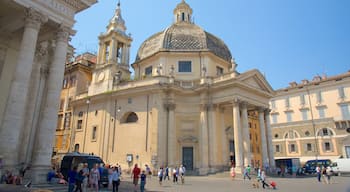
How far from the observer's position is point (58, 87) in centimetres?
1197

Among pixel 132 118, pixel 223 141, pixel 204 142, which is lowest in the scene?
pixel 204 142

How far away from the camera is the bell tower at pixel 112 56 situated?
1128 inches

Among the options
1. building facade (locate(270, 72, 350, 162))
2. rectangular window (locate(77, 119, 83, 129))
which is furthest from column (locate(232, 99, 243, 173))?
building facade (locate(270, 72, 350, 162))

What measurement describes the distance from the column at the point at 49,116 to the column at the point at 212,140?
1542 cm

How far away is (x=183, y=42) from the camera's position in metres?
28.9

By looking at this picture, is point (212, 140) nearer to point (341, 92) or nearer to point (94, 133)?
point (94, 133)

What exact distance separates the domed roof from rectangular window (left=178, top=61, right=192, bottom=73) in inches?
62.8

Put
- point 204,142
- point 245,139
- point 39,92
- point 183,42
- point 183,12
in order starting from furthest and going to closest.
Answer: point 183,12
point 183,42
point 204,142
point 245,139
point 39,92

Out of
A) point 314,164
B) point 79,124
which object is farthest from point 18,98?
point 314,164

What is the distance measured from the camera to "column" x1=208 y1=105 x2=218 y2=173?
23.4 m

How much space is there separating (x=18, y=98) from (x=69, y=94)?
24431 mm

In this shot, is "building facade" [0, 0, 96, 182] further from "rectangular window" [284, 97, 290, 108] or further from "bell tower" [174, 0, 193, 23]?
"rectangular window" [284, 97, 290, 108]

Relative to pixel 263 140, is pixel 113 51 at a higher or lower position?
higher

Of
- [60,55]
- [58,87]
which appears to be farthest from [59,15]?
[58,87]
